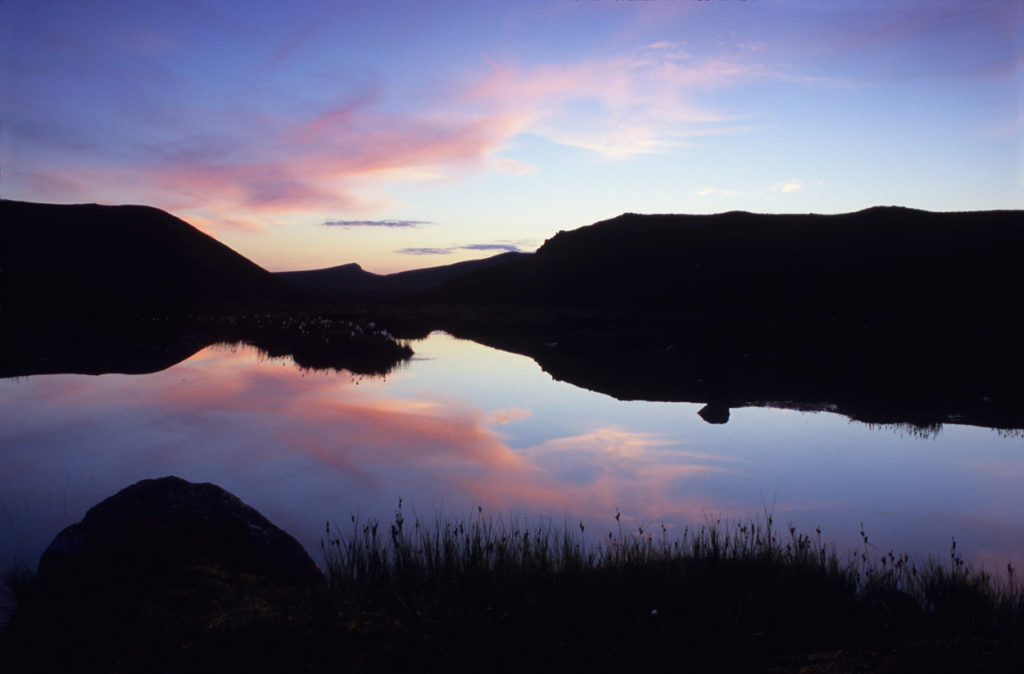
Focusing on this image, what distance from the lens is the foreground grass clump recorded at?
444 cm

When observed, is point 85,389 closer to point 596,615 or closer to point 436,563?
point 436,563

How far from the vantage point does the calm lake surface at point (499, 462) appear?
8.47 metres

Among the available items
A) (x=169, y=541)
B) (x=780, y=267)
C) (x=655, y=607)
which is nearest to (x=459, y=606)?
(x=655, y=607)

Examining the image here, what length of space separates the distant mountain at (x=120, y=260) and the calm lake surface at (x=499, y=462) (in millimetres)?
61186

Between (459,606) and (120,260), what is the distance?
338 feet

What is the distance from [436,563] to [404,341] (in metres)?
28.6

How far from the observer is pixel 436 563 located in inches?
241

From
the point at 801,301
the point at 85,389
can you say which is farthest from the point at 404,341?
the point at 801,301

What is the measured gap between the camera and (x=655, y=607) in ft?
17.8

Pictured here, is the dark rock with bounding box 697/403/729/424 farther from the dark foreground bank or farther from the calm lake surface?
the dark foreground bank

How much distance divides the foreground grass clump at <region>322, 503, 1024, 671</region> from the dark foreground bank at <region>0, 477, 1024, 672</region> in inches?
0.8

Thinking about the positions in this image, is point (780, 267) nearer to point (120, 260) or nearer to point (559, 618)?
point (559, 618)

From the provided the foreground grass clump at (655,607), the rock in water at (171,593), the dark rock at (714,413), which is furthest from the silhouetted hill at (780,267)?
the rock in water at (171,593)

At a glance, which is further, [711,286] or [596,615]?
[711,286]
